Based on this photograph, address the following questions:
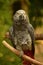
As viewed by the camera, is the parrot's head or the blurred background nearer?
the parrot's head

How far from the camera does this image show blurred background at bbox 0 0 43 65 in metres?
2.26

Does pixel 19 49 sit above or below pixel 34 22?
below

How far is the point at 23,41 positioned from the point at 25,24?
11 centimetres

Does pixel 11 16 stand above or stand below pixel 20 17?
above

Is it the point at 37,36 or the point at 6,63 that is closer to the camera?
the point at 37,36

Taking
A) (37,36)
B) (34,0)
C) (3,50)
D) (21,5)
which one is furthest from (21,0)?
(37,36)

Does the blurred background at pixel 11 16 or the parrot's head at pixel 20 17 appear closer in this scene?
the parrot's head at pixel 20 17

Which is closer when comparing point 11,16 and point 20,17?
point 20,17

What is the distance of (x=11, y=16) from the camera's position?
2.63 m

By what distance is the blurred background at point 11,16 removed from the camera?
226cm

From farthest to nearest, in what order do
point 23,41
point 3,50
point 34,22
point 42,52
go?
point 42,52
point 34,22
point 3,50
point 23,41

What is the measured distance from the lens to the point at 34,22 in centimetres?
373

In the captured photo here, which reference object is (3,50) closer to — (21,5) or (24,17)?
(24,17)

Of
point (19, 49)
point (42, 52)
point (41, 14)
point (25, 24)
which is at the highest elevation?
point (41, 14)
